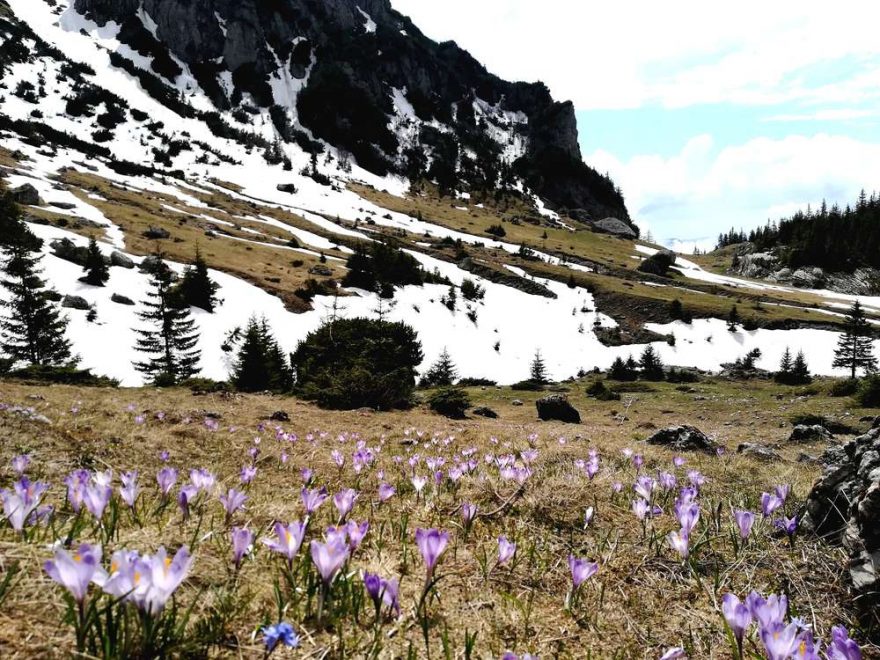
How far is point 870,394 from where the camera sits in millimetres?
19516

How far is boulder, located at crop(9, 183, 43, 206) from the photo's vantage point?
199 feet

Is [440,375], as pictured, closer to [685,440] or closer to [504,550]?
[685,440]

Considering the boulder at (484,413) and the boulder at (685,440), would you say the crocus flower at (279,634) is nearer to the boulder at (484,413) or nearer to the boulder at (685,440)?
the boulder at (685,440)

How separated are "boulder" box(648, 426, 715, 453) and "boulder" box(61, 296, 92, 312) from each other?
136 ft

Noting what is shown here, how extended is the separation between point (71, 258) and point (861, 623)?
56284mm

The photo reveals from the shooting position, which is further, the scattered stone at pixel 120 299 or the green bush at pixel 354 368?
the scattered stone at pixel 120 299

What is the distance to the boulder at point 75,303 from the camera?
1415 inches

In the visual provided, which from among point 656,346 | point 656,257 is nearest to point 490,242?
point 656,257

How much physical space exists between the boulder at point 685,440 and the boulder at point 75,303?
136ft

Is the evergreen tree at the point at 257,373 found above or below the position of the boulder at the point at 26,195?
below

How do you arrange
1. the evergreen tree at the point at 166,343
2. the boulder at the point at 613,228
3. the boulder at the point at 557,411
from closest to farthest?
the boulder at the point at 557,411 → the evergreen tree at the point at 166,343 → the boulder at the point at 613,228

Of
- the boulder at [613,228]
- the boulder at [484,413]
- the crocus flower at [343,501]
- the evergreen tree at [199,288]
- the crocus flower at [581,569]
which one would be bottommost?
the boulder at [484,413]

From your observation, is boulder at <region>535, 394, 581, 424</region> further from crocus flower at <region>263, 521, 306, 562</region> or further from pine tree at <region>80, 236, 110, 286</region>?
pine tree at <region>80, 236, 110, 286</region>

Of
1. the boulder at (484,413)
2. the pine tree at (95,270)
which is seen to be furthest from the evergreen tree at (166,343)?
the boulder at (484,413)
